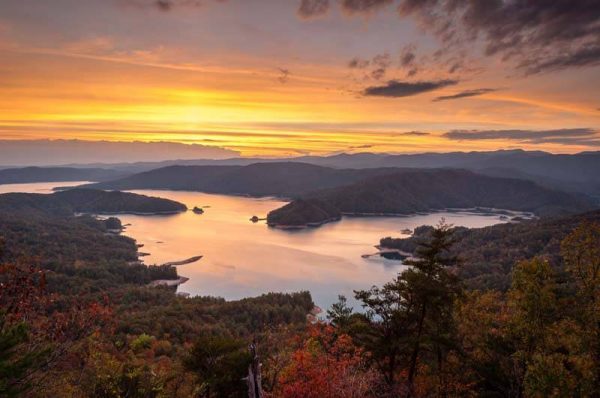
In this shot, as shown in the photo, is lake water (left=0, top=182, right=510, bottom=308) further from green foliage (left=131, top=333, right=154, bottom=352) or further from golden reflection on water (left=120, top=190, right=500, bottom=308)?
green foliage (left=131, top=333, right=154, bottom=352)

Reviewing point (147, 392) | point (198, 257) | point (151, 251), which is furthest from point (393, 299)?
point (151, 251)

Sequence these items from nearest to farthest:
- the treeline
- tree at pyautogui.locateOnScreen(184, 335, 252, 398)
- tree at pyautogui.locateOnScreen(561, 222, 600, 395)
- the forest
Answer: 1. the forest
2. the treeline
3. tree at pyautogui.locateOnScreen(561, 222, 600, 395)
4. tree at pyautogui.locateOnScreen(184, 335, 252, 398)

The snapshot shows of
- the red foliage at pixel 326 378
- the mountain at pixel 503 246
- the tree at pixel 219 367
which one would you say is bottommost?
the mountain at pixel 503 246

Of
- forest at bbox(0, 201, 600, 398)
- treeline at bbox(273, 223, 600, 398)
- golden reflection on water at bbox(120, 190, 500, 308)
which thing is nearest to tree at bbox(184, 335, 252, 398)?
forest at bbox(0, 201, 600, 398)

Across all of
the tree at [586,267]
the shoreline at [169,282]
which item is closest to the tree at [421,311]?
the tree at [586,267]

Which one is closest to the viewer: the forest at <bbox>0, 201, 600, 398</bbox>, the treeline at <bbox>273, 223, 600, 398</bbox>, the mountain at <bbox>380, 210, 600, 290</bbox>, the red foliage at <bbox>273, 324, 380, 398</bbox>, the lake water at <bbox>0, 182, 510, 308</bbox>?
the forest at <bbox>0, 201, 600, 398</bbox>

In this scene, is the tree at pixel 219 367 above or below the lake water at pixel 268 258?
above

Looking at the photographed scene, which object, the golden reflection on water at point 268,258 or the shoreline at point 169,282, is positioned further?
the golden reflection on water at point 268,258

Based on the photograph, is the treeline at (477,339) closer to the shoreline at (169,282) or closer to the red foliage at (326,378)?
the red foliage at (326,378)
